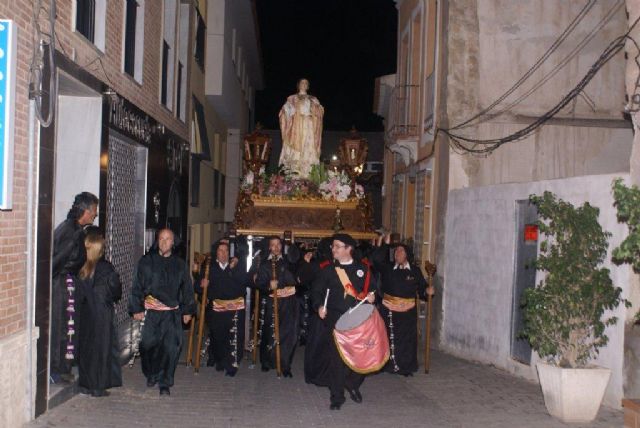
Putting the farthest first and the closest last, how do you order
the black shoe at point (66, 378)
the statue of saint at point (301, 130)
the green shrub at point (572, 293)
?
the statue of saint at point (301, 130)
the black shoe at point (66, 378)
the green shrub at point (572, 293)

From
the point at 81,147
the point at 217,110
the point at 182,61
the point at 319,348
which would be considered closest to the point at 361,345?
the point at 319,348

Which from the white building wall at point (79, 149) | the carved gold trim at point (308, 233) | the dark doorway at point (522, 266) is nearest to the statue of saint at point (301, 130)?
the carved gold trim at point (308, 233)

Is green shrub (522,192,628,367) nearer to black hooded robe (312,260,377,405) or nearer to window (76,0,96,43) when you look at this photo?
black hooded robe (312,260,377,405)

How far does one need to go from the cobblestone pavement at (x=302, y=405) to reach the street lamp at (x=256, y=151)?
5145 millimetres

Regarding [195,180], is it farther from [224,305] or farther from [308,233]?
[224,305]

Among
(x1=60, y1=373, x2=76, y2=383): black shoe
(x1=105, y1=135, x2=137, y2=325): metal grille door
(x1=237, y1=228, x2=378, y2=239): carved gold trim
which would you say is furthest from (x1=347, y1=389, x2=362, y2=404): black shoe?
(x1=237, y1=228, x2=378, y2=239): carved gold trim

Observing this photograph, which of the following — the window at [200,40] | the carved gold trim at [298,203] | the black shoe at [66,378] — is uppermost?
the window at [200,40]

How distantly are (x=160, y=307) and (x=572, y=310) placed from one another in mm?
4819

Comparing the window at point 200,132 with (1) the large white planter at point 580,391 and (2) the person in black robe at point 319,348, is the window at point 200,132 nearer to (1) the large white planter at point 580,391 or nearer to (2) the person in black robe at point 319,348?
(2) the person in black robe at point 319,348

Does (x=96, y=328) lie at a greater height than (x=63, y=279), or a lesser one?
lesser

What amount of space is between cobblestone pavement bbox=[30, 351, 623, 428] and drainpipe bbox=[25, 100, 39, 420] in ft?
1.38

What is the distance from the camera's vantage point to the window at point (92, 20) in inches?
412

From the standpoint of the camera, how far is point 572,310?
29.7 feet

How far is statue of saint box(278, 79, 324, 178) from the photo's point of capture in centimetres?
1798
